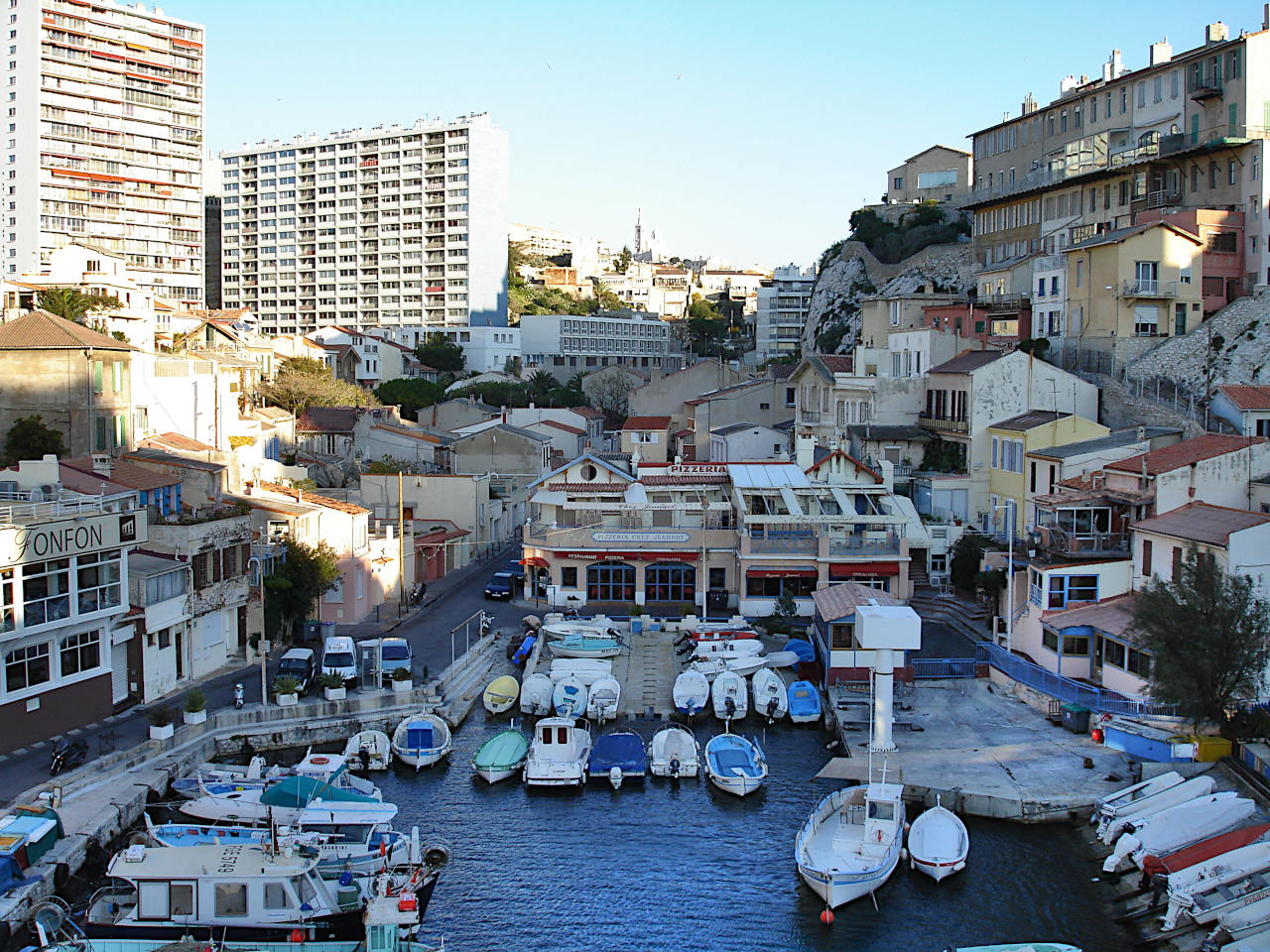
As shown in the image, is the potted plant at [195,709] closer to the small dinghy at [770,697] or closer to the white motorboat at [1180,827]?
the small dinghy at [770,697]

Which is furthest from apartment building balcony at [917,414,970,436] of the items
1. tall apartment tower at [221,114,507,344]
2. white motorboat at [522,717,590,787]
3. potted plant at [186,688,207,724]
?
→ tall apartment tower at [221,114,507,344]

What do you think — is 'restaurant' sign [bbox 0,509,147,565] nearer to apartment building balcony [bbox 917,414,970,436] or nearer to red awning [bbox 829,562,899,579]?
red awning [bbox 829,562,899,579]

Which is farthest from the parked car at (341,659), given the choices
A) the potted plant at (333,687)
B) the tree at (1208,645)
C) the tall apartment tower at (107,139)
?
the tall apartment tower at (107,139)

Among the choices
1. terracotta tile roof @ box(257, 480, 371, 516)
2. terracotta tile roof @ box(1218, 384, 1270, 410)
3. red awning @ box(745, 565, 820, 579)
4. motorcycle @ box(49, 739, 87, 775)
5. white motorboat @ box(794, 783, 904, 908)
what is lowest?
white motorboat @ box(794, 783, 904, 908)

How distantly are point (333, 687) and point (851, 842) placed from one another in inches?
538

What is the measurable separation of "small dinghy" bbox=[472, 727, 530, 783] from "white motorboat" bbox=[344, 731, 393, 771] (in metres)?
1.97

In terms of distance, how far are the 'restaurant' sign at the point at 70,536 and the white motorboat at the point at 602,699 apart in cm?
1125

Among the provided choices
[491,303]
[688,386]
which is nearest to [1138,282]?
[688,386]

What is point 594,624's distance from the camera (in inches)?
1362

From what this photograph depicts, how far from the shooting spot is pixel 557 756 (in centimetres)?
2648

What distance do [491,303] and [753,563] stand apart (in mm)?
80368

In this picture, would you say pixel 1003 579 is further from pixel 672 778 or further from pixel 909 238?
pixel 909 238

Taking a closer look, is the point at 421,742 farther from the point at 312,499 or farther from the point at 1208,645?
the point at 1208,645

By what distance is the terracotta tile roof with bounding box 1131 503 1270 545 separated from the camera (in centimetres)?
2719
